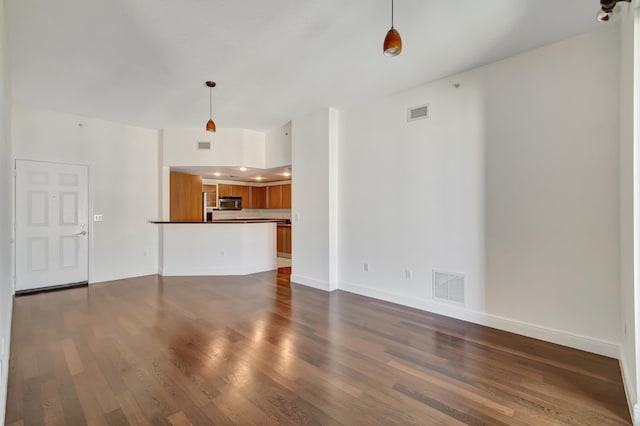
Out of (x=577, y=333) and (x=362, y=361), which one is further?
(x=577, y=333)

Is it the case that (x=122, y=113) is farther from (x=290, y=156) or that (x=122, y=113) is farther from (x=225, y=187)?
(x=225, y=187)

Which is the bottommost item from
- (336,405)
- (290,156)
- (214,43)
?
(336,405)

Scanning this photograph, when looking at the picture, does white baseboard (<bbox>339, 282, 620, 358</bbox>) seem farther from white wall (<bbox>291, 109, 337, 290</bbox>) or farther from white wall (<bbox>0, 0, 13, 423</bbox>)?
white wall (<bbox>0, 0, 13, 423</bbox>)

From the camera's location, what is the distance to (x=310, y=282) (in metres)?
5.04

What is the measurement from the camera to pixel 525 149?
3.07 m

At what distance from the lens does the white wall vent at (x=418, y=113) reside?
3812 mm

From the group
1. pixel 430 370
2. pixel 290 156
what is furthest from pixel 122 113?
pixel 430 370

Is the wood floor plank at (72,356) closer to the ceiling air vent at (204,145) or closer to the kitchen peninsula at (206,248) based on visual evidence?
the kitchen peninsula at (206,248)

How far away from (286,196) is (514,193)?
6.26m

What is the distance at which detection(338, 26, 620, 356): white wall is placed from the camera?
106 inches

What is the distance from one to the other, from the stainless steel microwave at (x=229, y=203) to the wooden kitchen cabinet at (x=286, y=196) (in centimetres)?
131

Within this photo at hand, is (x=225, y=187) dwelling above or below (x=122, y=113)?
below

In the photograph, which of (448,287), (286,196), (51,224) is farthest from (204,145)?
(448,287)

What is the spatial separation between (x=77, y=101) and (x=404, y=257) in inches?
204
